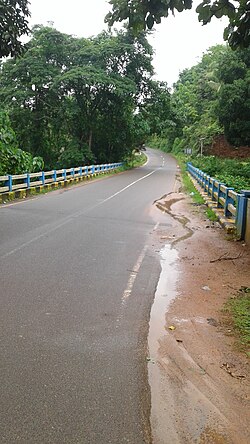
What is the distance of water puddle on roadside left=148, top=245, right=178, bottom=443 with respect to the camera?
122 inches

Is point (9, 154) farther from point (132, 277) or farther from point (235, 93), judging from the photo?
point (235, 93)

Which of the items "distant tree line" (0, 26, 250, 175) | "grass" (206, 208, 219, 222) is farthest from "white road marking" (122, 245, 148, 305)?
"distant tree line" (0, 26, 250, 175)

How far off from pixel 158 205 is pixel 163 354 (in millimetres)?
12955

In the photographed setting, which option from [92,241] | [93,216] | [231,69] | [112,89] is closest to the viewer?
[92,241]

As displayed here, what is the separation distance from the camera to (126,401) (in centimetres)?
326

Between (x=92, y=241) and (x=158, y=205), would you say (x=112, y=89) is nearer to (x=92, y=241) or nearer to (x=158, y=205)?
(x=158, y=205)

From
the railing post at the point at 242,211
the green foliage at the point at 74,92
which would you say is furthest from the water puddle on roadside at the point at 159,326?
the green foliage at the point at 74,92

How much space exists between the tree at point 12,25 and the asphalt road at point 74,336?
5.17 metres

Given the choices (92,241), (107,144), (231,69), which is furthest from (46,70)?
(92,241)

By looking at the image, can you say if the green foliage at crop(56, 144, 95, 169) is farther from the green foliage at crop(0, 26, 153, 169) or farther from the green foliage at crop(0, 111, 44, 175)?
the green foliage at crop(0, 111, 44, 175)

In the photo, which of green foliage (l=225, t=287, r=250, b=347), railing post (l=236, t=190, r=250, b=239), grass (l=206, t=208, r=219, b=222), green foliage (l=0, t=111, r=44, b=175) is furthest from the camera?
green foliage (l=0, t=111, r=44, b=175)

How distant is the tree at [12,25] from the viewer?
10508mm

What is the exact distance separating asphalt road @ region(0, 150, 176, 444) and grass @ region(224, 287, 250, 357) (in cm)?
105

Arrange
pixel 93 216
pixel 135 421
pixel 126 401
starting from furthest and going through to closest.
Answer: pixel 93 216 < pixel 126 401 < pixel 135 421
